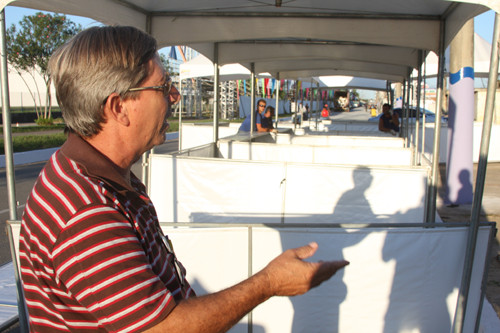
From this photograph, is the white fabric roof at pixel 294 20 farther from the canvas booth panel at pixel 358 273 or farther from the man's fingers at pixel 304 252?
the man's fingers at pixel 304 252

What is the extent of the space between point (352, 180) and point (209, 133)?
343 inches

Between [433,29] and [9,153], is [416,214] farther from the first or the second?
[9,153]

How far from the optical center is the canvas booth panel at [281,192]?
537 centimetres

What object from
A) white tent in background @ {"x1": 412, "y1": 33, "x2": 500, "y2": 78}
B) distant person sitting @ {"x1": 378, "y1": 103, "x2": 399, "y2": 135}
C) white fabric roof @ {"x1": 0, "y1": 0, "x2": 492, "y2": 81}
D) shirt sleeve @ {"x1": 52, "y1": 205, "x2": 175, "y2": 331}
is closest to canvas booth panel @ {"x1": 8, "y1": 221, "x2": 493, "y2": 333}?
shirt sleeve @ {"x1": 52, "y1": 205, "x2": 175, "y2": 331}

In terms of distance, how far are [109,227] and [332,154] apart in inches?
259

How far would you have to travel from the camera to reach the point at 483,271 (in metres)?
2.89

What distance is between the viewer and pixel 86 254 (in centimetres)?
103

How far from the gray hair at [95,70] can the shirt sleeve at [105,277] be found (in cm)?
31

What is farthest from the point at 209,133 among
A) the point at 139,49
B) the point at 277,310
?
the point at 139,49

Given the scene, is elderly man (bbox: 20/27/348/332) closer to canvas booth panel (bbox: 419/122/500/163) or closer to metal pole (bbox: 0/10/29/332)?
metal pole (bbox: 0/10/29/332)

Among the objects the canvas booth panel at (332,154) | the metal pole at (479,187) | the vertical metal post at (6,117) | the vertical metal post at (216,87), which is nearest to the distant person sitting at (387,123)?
the canvas booth panel at (332,154)

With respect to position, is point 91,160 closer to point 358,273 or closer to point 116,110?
point 116,110

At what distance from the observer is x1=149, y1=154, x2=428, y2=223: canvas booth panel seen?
5367 millimetres

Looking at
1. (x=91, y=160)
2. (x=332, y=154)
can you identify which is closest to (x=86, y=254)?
(x=91, y=160)
